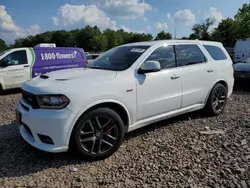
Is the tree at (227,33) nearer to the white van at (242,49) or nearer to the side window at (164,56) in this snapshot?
the white van at (242,49)

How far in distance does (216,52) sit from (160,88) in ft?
7.10

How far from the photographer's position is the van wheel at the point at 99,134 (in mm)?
3244

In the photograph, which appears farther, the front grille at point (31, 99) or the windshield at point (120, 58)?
the windshield at point (120, 58)

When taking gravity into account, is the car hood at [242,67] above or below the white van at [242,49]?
below

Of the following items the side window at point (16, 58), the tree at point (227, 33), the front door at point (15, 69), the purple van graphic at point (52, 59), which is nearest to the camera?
the front door at point (15, 69)

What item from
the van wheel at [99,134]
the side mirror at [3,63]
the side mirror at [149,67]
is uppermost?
the side mirror at [149,67]

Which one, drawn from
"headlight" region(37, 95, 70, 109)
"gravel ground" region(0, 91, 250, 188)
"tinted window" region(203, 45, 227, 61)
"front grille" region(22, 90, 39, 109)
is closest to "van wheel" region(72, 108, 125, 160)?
"gravel ground" region(0, 91, 250, 188)

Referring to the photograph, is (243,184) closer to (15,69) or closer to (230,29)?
(15,69)

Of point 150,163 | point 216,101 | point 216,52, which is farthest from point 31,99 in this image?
point 216,52

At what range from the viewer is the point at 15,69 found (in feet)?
29.5

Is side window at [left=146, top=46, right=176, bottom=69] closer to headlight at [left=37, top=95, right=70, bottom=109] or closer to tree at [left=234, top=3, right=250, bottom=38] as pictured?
headlight at [left=37, top=95, right=70, bottom=109]

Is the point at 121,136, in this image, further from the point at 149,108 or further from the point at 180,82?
the point at 180,82

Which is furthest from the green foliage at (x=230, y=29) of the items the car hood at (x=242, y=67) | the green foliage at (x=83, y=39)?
the car hood at (x=242, y=67)

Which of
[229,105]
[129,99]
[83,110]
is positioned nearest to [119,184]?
[83,110]
